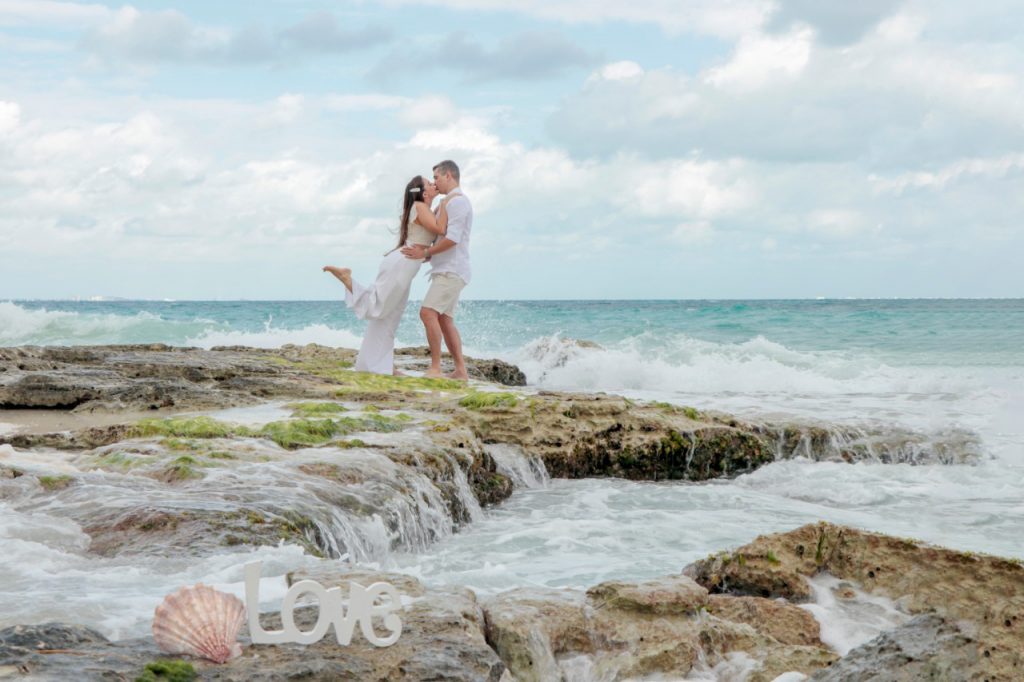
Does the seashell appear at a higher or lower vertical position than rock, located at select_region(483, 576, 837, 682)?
higher

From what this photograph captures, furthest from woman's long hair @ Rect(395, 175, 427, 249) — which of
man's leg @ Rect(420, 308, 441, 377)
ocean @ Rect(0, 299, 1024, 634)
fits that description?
ocean @ Rect(0, 299, 1024, 634)

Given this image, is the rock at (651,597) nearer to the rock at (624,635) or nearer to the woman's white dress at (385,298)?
the rock at (624,635)

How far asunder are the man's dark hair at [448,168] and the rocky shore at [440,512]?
2377 millimetres

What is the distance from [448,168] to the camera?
10305 mm

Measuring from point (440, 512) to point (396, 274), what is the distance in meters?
4.68

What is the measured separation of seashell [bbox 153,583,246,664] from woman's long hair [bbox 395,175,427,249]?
301 inches

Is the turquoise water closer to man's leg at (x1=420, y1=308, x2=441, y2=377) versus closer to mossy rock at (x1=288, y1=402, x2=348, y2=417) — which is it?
man's leg at (x1=420, y1=308, x2=441, y2=377)

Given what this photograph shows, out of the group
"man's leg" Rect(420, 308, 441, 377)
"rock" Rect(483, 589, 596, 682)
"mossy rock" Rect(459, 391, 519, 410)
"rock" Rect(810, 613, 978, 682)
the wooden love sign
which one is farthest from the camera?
"man's leg" Rect(420, 308, 441, 377)

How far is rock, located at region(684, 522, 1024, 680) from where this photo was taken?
3.79m

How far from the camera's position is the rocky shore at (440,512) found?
9.69ft

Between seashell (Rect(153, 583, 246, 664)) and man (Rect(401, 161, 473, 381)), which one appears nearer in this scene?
seashell (Rect(153, 583, 246, 664))

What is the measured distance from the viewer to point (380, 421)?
7.36 meters

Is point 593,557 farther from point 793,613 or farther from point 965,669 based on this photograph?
point 965,669

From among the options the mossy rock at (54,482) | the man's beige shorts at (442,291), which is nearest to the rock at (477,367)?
the man's beige shorts at (442,291)
